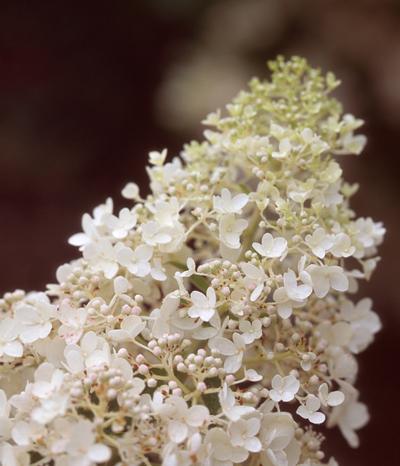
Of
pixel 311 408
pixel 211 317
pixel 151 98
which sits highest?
pixel 151 98

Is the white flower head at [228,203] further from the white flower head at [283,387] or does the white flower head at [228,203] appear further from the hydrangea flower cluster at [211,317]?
the white flower head at [283,387]

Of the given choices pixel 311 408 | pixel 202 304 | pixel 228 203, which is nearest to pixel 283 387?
pixel 311 408

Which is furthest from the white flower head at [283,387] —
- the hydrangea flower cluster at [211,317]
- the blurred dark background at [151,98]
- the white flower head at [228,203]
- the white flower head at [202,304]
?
the blurred dark background at [151,98]

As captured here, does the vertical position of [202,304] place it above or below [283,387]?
above

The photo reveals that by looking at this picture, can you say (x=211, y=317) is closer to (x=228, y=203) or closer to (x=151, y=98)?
(x=228, y=203)

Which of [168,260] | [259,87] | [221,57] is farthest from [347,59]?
[168,260]

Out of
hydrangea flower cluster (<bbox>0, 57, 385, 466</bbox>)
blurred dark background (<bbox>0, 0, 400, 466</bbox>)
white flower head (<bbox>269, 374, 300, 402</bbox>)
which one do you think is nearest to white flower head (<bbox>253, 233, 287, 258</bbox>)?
hydrangea flower cluster (<bbox>0, 57, 385, 466</bbox>)

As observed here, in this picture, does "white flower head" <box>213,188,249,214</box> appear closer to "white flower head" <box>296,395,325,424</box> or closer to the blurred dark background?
"white flower head" <box>296,395,325,424</box>

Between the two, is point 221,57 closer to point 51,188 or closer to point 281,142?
point 51,188

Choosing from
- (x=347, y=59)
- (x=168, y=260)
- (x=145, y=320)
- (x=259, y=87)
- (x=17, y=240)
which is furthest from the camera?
(x=17, y=240)
